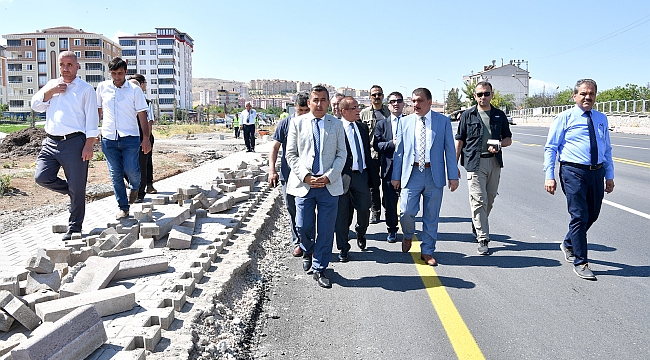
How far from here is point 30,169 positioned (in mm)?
15586

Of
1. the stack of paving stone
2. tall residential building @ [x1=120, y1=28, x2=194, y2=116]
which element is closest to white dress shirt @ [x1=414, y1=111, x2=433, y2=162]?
the stack of paving stone

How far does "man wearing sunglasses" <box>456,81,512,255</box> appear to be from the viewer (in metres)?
6.66

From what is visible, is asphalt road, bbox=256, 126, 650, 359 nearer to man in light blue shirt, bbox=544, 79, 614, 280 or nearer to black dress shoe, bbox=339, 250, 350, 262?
black dress shoe, bbox=339, 250, 350, 262

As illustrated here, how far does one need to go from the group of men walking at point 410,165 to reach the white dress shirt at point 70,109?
7.43 feet

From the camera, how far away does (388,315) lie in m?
4.62

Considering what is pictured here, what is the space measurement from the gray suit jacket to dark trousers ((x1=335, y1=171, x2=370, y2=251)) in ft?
2.25

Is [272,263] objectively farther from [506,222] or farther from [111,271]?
[506,222]

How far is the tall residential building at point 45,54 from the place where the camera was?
10106 centimetres

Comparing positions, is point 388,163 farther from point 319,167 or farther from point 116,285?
point 116,285

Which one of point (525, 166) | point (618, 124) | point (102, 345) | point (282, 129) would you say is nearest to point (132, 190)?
point (282, 129)

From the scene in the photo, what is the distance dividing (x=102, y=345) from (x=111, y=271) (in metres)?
1.27

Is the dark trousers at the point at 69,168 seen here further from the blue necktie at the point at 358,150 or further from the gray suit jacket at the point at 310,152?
the blue necktie at the point at 358,150

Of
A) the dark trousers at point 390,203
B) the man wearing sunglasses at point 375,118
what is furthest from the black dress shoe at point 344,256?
the man wearing sunglasses at point 375,118

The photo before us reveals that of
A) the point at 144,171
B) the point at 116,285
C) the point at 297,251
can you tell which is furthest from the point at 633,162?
the point at 116,285
